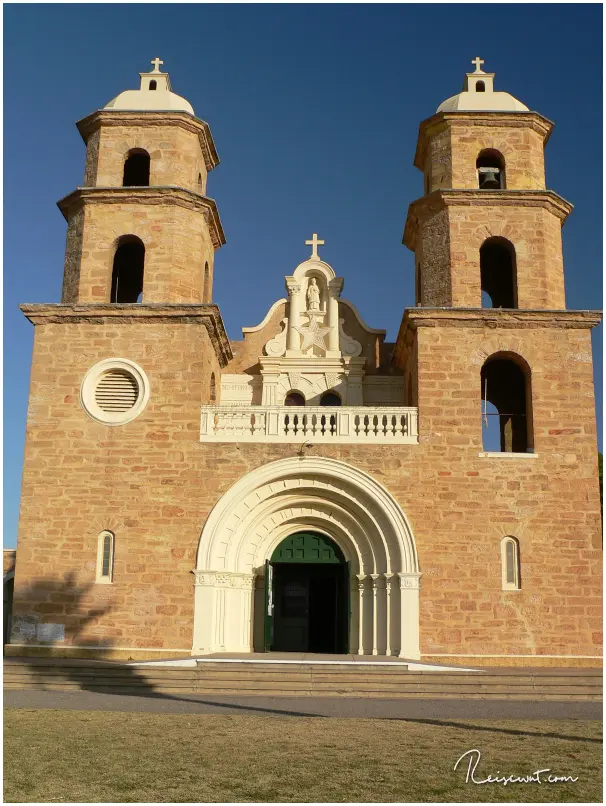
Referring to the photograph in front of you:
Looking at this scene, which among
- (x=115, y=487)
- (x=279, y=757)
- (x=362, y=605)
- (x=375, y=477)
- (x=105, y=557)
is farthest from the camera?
(x=362, y=605)

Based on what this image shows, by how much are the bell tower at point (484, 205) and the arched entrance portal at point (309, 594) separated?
5661 millimetres

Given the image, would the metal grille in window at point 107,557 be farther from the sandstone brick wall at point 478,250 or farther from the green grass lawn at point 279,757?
the sandstone brick wall at point 478,250

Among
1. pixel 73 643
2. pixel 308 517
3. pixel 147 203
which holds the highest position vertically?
pixel 147 203

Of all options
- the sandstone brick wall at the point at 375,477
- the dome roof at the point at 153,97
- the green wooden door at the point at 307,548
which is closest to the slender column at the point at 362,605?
the green wooden door at the point at 307,548

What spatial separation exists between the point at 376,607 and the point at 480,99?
36.9 feet

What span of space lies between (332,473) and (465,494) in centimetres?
260

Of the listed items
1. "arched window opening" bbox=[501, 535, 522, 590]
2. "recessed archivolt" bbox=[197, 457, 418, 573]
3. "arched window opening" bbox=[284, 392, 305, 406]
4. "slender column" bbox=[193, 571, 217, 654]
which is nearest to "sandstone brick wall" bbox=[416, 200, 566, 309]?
"arched window opening" bbox=[284, 392, 305, 406]

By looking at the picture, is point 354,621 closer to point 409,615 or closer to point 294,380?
point 409,615

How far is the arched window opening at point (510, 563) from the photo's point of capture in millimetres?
16984

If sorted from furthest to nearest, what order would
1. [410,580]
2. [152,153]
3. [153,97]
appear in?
[153,97] → [152,153] → [410,580]

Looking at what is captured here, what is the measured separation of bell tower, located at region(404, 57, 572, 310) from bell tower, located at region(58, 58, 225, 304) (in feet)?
16.0

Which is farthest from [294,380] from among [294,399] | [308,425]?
[308,425]

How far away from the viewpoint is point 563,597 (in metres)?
16.8

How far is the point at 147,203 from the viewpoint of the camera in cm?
1897
